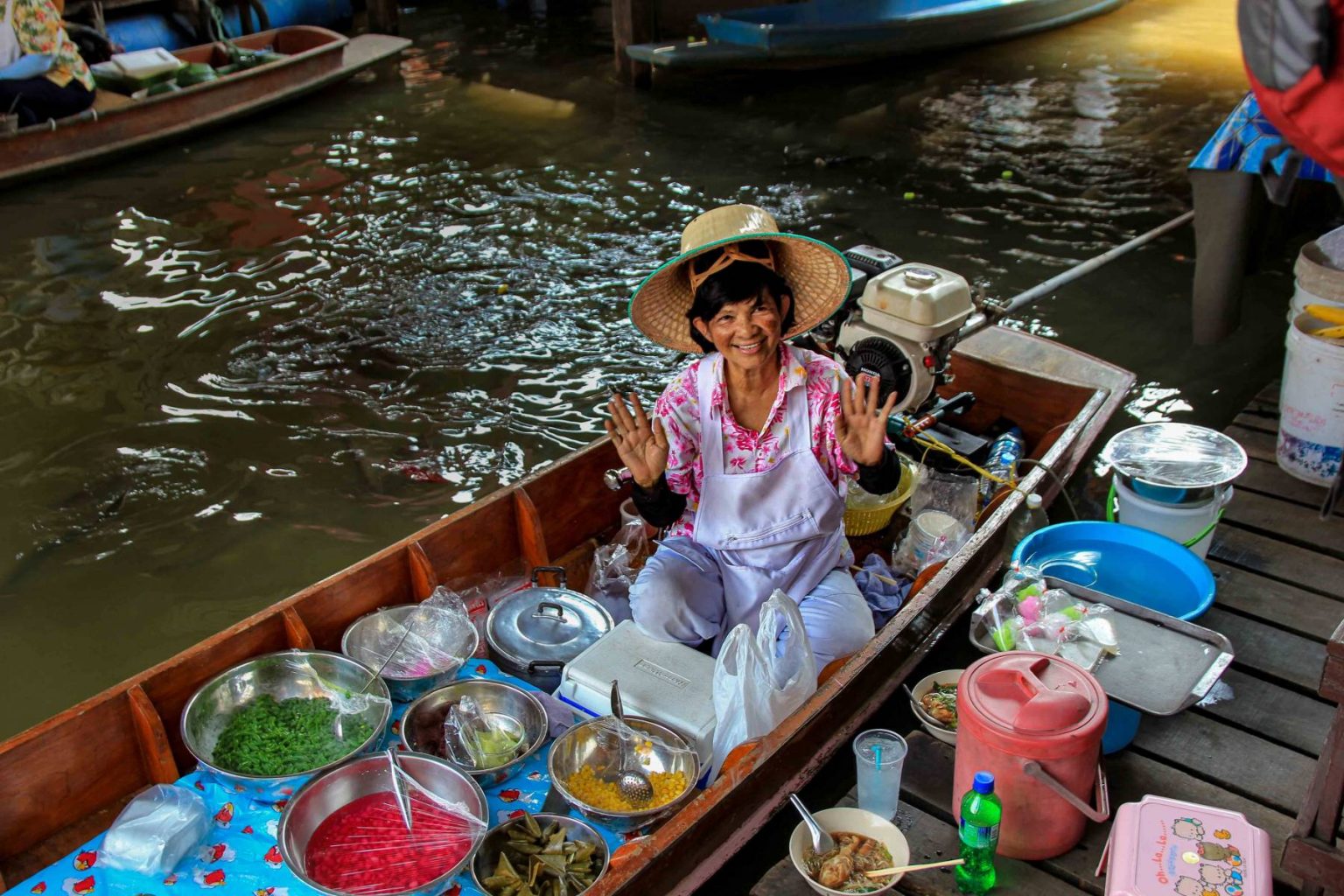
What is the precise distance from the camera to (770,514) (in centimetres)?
310

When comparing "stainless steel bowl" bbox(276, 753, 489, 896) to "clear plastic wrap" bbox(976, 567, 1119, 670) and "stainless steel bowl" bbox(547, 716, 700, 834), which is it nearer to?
"stainless steel bowl" bbox(547, 716, 700, 834)

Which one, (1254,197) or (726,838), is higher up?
(1254,197)

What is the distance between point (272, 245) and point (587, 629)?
17.7 ft

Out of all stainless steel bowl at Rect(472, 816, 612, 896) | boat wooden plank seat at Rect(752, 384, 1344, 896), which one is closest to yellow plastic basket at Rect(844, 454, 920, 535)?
boat wooden plank seat at Rect(752, 384, 1344, 896)

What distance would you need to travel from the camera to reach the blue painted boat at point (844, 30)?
10.5 metres

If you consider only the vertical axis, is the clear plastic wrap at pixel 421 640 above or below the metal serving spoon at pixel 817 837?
above

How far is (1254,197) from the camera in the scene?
5.80m

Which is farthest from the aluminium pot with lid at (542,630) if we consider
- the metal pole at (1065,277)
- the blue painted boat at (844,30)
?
the blue painted boat at (844,30)

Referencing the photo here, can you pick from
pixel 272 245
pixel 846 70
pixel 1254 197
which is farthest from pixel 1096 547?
pixel 846 70

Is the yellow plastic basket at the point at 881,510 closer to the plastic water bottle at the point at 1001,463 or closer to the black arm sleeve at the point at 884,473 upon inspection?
the plastic water bottle at the point at 1001,463

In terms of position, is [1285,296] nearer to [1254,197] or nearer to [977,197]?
[1254,197]

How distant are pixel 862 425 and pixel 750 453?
379 mm

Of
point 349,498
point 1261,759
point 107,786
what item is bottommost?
point 349,498

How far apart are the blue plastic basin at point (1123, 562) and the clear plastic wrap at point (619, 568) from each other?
4.11 feet
